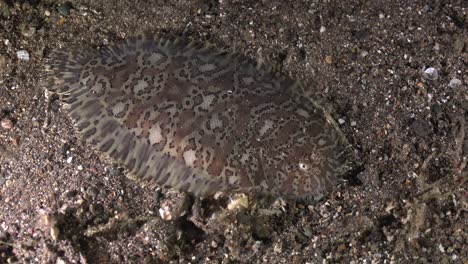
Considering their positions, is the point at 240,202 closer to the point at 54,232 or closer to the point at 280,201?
the point at 280,201

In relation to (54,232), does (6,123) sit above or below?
above

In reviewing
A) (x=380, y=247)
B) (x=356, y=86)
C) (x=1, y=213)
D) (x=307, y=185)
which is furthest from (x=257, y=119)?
(x=1, y=213)

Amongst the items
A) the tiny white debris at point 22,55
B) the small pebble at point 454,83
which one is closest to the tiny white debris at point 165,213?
the tiny white debris at point 22,55

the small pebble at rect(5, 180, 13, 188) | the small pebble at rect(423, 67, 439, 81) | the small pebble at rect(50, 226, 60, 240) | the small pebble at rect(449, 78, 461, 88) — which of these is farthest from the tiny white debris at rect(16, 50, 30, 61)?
the small pebble at rect(449, 78, 461, 88)

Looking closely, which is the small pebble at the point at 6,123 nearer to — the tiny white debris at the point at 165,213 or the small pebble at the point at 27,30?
the small pebble at the point at 27,30

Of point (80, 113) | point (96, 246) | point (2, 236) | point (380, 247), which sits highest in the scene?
point (380, 247)

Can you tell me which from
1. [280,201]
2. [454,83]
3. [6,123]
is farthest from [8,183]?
[454,83]

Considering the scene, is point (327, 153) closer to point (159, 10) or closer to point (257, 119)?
point (257, 119)
